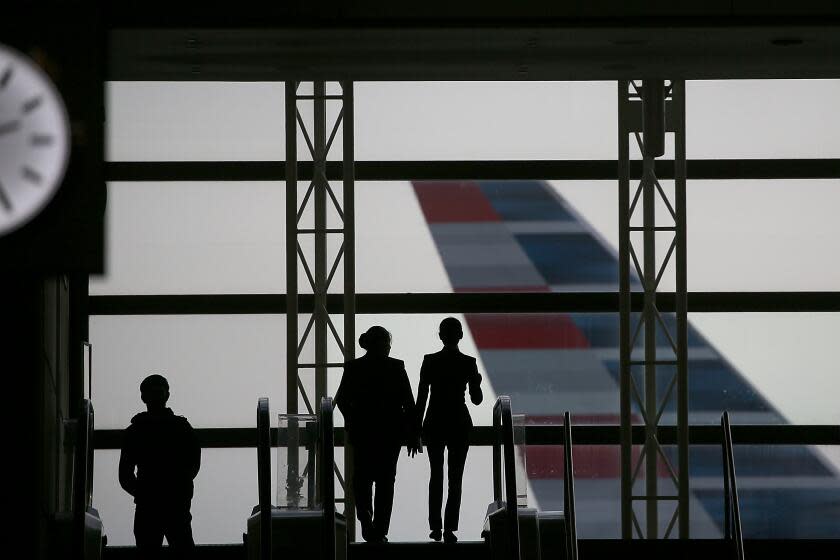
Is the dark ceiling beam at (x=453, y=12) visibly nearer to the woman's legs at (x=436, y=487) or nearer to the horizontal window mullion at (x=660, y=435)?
the woman's legs at (x=436, y=487)

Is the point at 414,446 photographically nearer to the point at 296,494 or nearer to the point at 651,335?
the point at 296,494

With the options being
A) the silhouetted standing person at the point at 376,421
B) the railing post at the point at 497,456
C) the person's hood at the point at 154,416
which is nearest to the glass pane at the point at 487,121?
the silhouetted standing person at the point at 376,421

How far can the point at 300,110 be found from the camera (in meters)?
13.4

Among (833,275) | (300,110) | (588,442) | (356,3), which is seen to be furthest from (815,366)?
(356,3)

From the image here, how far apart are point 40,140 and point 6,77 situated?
0.15 m

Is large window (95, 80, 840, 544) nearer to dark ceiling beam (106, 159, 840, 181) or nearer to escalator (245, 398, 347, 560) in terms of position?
dark ceiling beam (106, 159, 840, 181)

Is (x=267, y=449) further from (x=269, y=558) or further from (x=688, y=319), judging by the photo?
(x=688, y=319)

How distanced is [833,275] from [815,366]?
0.92 meters

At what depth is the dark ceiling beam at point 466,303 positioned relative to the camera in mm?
13641

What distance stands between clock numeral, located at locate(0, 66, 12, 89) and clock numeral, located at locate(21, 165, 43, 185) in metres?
0.18

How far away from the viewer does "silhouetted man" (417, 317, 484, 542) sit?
870cm

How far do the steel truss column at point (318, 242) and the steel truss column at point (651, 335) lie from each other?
8.63ft

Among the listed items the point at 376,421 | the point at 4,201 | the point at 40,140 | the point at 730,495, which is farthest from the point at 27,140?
the point at 730,495

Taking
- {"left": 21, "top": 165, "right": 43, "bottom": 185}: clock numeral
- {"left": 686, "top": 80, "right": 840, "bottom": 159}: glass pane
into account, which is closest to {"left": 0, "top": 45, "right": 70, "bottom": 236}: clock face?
{"left": 21, "top": 165, "right": 43, "bottom": 185}: clock numeral
